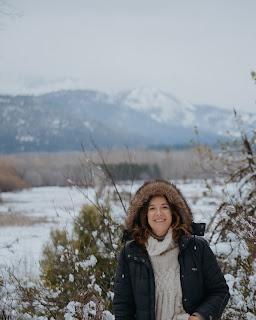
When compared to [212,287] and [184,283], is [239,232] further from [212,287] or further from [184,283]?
[184,283]

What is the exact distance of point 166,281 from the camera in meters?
3.13

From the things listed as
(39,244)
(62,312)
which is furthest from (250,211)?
(39,244)

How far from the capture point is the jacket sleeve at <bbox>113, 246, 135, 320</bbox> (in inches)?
126

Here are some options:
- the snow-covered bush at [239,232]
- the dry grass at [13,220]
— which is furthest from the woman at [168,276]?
the dry grass at [13,220]

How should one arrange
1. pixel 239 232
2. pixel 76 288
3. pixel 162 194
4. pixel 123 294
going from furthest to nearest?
pixel 76 288 < pixel 239 232 < pixel 162 194 < pixel 123 294

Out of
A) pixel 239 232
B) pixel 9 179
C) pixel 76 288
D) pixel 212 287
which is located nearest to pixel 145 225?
pixel 212 287

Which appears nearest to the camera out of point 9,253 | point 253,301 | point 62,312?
point 253,301

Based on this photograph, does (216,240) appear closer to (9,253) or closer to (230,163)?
(230,163)

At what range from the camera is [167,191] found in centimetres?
333

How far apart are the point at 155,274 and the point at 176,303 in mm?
208

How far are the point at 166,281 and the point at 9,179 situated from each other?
37108mm

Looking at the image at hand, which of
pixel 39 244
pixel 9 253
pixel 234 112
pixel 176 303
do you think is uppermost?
pixel 234 112

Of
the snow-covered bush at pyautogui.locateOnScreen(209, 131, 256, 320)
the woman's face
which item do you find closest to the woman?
the woman's face

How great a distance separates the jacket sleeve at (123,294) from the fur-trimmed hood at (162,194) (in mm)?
341
